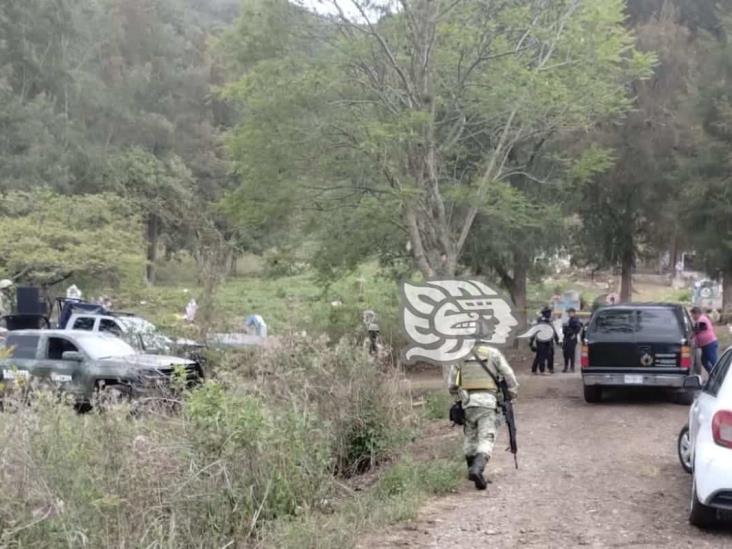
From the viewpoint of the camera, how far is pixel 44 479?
6.41 m

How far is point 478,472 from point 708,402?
225 cm

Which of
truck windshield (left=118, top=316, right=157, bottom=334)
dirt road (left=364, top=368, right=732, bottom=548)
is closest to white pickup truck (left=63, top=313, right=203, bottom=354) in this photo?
truck windshield (left=118, top=316, right=157, bottom=334)

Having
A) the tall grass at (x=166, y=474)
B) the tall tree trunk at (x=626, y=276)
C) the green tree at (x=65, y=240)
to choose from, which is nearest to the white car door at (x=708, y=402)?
the tall grass at (x=166, y=474)

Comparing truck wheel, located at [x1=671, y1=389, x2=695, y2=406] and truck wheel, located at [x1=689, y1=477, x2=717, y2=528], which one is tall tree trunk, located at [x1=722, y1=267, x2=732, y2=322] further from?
truck wheel, located at [x1=689, y1=477, x2=717, y2=528]

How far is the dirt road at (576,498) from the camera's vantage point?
6855mm

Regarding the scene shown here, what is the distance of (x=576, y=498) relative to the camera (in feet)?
26.8

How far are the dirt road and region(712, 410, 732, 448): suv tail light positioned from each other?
0.80 metres

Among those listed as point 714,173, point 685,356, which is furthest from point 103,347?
point 714,173

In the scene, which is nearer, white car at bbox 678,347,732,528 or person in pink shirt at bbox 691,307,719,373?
white car at bbox 678,347,732,528

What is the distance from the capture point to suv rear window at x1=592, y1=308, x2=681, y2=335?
46.8 ft

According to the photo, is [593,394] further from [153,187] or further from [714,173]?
[153,187]

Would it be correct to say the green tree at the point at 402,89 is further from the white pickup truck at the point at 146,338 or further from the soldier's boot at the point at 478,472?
the soldier's boot at the point at 478,472

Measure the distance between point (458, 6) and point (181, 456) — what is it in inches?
442

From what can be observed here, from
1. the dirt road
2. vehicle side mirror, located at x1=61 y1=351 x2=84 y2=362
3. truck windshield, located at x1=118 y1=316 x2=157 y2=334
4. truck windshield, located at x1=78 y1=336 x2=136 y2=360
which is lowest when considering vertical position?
the dirt road
